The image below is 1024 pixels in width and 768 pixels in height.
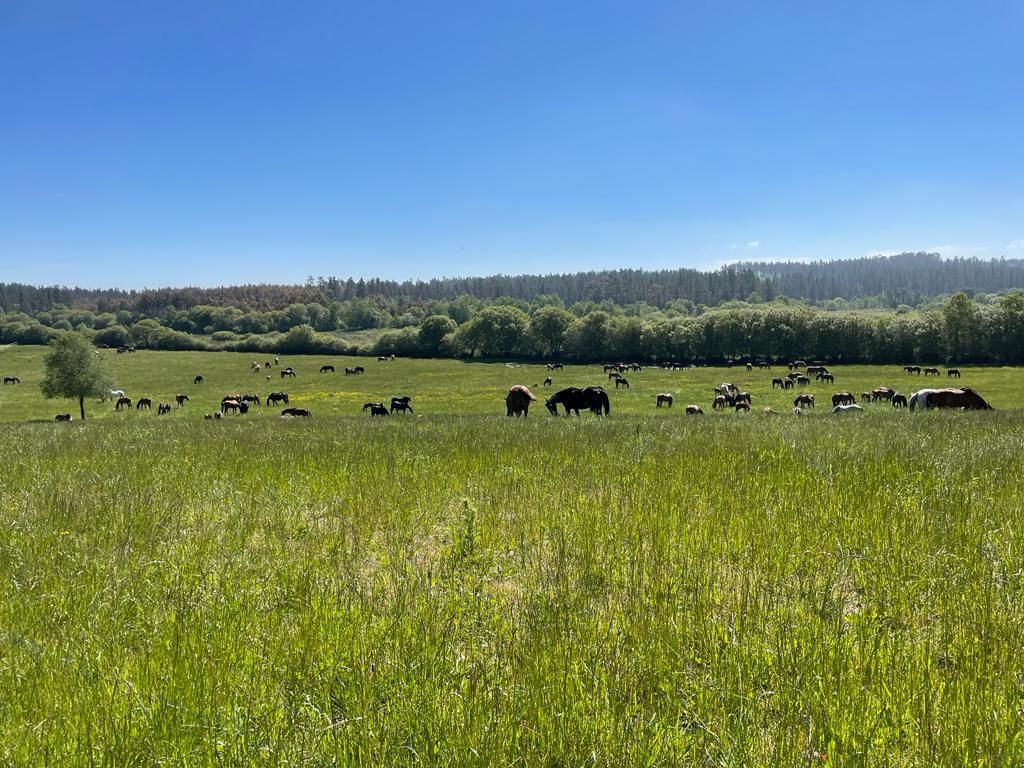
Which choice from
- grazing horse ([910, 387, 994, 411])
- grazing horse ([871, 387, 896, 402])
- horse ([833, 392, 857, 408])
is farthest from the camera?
→ grazing horse ([871, 387, 896, 402])

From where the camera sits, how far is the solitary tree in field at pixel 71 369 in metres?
44.8

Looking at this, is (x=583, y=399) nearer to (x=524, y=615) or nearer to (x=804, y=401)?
(x=804, y=401)

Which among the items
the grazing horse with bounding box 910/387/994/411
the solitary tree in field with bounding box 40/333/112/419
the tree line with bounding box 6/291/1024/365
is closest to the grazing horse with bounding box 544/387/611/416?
the grazing horse with bounding box 910/387/994/411

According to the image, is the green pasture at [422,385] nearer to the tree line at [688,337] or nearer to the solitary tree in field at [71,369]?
the solitary tree in field at [71,369]

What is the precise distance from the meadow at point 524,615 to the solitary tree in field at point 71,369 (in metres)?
47.2

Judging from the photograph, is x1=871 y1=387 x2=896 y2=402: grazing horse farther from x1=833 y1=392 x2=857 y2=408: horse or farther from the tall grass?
the tall grass

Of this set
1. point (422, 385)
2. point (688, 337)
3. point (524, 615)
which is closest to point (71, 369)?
point (422, 385)

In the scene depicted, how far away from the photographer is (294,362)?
9744cm

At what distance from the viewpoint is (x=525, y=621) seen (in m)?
3.84

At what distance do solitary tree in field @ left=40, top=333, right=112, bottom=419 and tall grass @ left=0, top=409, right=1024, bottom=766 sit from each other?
4797 cm

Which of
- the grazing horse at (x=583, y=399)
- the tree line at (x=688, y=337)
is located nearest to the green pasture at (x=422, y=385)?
the grazing horse at (x=583, y=399)

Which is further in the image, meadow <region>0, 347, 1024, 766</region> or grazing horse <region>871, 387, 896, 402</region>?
grazing horse <region>871, 387, 896, 402</region>

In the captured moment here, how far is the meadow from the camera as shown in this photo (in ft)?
8.80

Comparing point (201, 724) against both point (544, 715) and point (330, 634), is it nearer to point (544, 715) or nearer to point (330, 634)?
point (330, 634)
